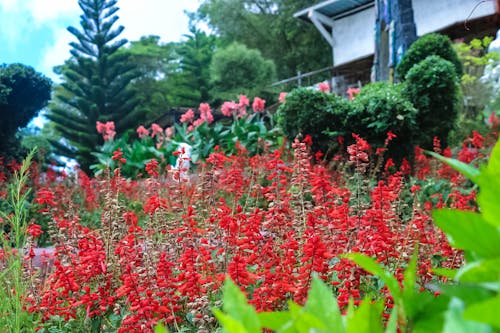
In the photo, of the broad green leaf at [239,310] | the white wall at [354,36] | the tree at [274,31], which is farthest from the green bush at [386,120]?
the tree at [274,31]

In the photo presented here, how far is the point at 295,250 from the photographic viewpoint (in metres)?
2.48


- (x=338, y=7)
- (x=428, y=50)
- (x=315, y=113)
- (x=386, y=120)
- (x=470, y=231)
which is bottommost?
(x=470, y=231)

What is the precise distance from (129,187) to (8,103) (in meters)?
7.29

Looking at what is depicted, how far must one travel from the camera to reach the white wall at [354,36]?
21.3 metres

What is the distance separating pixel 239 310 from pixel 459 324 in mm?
253

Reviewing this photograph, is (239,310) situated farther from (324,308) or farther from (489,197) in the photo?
(489,197)

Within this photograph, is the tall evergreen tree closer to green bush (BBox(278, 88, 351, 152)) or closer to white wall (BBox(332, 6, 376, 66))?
white wall (BBox(332, 6, 376, 66))

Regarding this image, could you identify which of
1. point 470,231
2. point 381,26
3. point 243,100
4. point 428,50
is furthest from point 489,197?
point 381,26

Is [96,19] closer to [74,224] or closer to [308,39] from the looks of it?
[308,39]

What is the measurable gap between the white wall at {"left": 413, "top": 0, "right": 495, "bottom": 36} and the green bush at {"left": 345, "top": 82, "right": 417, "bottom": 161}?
11.6m

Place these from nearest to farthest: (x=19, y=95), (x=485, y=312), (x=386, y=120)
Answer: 1. (x=485, y=312)
2. (x=386, y=120)
3. (x=19, y=95)

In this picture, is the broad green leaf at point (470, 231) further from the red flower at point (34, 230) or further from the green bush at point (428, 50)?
the green bush at point (428, 50)

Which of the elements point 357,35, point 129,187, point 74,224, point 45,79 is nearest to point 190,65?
point 357,35

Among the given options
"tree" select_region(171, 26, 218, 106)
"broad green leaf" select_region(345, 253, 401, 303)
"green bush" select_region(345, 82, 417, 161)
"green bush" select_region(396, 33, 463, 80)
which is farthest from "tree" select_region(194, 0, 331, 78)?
"broad green leaf" select_region(345, 253, 401, 303)
